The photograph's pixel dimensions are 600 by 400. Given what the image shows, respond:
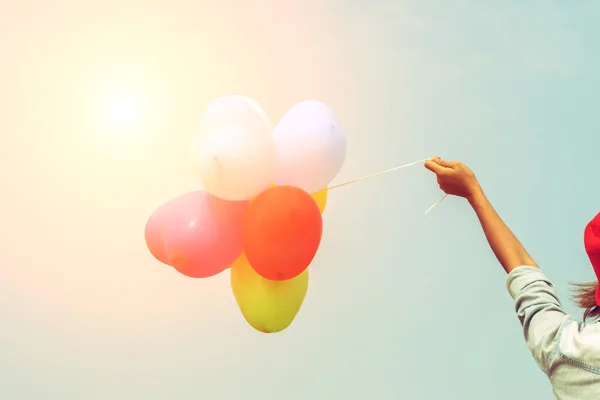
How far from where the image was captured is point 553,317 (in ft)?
2.56

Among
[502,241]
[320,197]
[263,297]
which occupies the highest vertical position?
[502,241]

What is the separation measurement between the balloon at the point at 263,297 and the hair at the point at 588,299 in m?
0.73

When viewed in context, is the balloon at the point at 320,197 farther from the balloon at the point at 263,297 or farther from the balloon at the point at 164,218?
the balloon at the point at 164,218

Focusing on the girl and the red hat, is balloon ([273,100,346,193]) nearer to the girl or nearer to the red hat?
the girl

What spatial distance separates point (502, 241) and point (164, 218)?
0.83m

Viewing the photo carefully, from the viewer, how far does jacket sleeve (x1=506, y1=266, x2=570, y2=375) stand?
77 cm

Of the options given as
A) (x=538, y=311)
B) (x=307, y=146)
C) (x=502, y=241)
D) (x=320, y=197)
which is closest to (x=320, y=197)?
(x=320, y=197)

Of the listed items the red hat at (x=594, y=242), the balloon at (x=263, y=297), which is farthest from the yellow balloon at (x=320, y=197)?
the red hat at (x=594, y=242)

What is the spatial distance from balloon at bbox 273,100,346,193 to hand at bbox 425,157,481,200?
1.33ft

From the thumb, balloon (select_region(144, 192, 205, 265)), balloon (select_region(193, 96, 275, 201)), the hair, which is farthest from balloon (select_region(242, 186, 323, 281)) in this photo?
the hair

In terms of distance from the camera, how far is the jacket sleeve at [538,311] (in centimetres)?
77

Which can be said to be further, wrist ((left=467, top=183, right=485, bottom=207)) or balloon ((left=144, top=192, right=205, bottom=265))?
balloon ((left=144, top=192, right=205, bottom=265))

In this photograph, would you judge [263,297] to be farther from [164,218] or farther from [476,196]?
[476,196]

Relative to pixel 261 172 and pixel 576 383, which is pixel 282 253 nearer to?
pixel 261 172
